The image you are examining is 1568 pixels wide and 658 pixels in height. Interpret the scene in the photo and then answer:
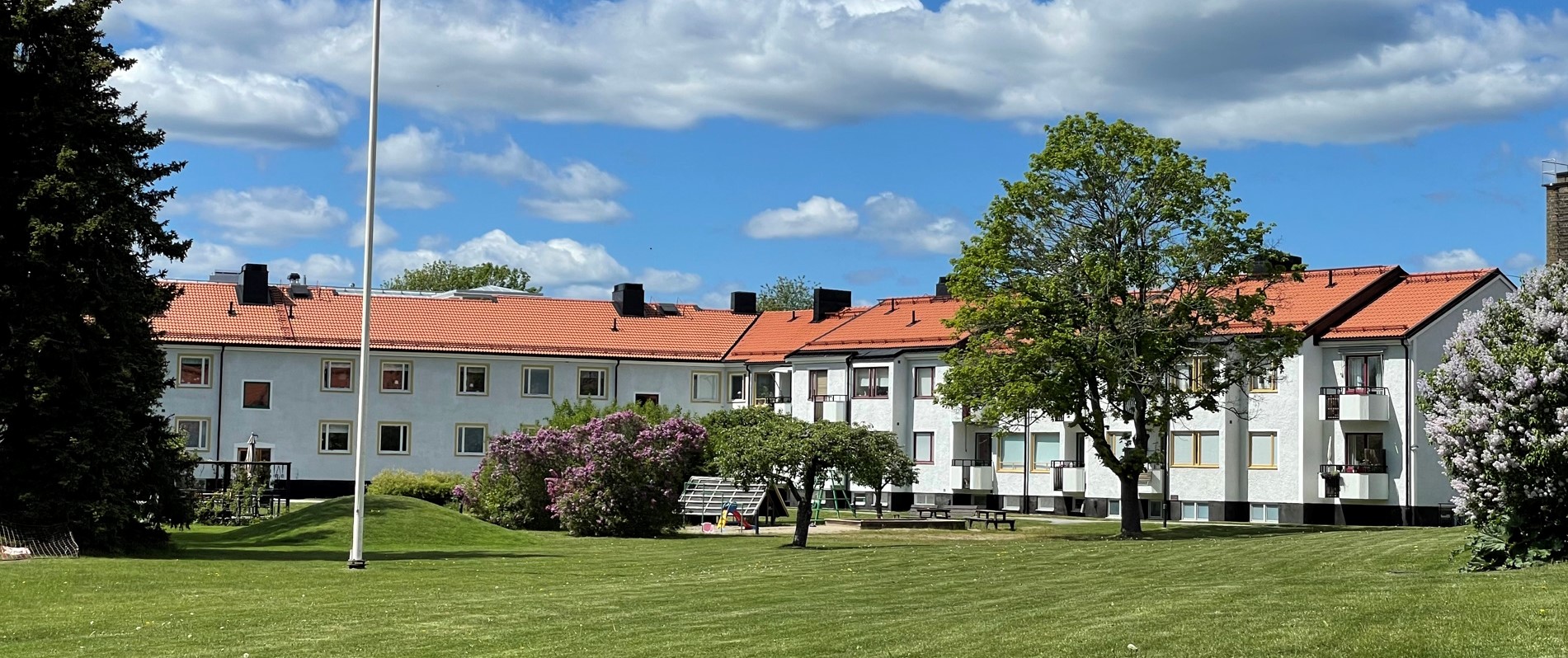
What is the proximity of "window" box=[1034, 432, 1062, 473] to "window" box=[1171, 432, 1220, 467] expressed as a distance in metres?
5.48

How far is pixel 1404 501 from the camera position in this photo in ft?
187

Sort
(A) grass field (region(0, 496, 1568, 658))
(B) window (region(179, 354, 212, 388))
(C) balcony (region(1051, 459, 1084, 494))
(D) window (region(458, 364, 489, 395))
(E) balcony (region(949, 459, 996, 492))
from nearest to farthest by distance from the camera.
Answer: (A) grass field (region(0, 496, 1568, 658)) → (C) balcony (region(1051, 459, 1084, 494)) → (E) balcony (region(949, 459, 996, 492)) → (B) window (region(179, 354, 212, 388)) → (D) window (region(458, 364, 489, 395))

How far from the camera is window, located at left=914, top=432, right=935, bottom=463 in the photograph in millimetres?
72000

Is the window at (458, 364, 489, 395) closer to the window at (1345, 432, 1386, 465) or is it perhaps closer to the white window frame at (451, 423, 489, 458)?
the white window frame at (451, 423, 489, 458)

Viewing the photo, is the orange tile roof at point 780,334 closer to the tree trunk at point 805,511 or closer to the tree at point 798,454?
the tree at point 798,454

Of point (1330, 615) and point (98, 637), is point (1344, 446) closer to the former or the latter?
point (1330, 615)

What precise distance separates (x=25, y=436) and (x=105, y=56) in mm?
7939

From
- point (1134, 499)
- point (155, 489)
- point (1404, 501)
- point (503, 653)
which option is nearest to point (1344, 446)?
point (1404, 501)

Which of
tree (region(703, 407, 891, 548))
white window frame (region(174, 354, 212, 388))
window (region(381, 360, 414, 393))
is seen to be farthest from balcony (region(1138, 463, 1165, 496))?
white window frame (region(174, 354, 212, 388))

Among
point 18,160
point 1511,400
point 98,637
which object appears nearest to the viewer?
point 98,637

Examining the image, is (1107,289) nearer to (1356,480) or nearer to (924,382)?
(1356,480)

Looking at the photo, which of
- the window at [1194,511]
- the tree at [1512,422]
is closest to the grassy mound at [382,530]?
the tree at [1512,422]

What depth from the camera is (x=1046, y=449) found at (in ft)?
222

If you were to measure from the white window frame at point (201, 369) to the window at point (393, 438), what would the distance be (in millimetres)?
7865
